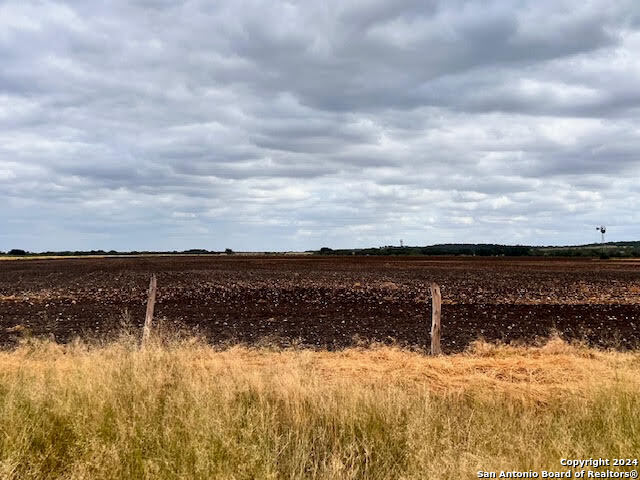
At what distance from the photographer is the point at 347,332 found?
1975 centimetres

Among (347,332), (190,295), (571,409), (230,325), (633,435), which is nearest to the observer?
(633,435)

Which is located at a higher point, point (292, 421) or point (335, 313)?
point (292, 421)

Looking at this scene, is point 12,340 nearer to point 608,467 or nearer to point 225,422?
point 225,422

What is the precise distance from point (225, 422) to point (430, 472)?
9.36 feet

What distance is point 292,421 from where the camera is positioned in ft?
26.2

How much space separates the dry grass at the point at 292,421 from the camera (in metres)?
6.02

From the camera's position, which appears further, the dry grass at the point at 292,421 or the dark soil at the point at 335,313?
the dark soil at the point at 335,313

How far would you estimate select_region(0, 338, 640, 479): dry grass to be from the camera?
6.02 meters

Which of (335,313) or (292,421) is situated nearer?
(292,421)

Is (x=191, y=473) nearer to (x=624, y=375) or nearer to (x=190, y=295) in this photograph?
(x=624, y=375)

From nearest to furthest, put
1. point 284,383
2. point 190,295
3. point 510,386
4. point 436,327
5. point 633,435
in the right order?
point 633,435, point 284,383, point 510,386, point 436,327, point 190,295

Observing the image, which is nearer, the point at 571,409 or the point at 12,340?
the point at 571,409

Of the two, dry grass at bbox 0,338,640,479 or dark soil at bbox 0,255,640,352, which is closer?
dry grass at bbox 0,338,640,479

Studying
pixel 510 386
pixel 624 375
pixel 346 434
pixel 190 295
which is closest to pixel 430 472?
pixel 346 434
